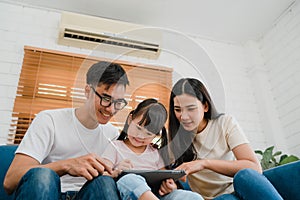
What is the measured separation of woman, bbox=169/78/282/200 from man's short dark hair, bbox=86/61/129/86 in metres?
0.21

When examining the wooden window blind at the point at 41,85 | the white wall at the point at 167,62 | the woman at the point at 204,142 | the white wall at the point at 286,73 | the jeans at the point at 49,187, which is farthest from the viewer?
the white wall at the point at 286,73

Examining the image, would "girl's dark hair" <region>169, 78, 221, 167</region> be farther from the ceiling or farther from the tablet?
the ceiling

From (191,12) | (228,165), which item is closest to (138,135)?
(228,165)

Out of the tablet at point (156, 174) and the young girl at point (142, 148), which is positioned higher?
the young girl at point (142, 148)

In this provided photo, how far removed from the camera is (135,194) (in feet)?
2.52

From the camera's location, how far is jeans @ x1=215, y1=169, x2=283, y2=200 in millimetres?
828

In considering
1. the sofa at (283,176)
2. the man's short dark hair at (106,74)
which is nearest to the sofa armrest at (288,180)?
the sofa at (283,176)

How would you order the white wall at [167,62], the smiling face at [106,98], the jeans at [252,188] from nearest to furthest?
the jeans at [252,188] < the smiling face at [106,98] < the white wall at [167,62]

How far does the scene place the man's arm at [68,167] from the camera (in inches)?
31.7

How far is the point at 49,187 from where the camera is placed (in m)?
0.73

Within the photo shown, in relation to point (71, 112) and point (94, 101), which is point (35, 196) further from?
point (71, 112)

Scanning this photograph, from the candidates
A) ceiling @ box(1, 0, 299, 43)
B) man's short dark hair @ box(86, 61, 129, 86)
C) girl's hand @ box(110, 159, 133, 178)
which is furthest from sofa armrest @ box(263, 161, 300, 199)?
ceiling @ box(1, 0, 299, 43)

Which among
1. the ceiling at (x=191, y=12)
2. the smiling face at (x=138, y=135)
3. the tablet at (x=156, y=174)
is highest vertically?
the ceiling at (x=191, y=12)

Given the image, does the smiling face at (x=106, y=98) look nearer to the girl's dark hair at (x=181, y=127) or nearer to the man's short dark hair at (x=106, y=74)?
the man's short dark hair at (x=106, y=74)
